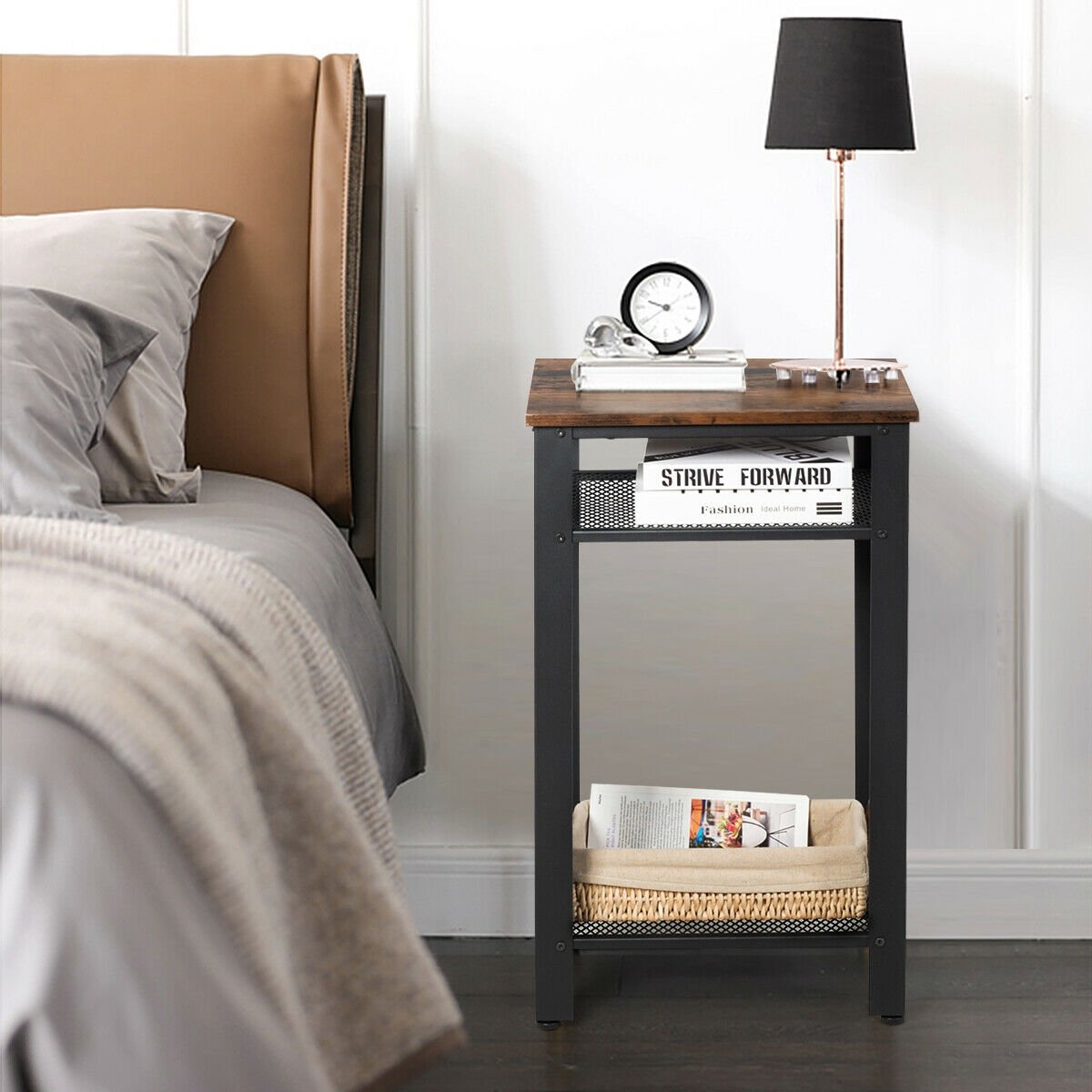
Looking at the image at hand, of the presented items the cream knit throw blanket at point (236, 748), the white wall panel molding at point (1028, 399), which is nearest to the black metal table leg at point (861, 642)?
the white wall panel molding at point (1028, 399)

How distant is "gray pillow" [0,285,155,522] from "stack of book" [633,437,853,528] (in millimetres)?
659

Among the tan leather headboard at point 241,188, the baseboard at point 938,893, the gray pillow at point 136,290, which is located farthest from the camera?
the baseboard at point 938,893

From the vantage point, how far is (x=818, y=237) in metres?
2.30

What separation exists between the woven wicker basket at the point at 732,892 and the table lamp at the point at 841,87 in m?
0.95

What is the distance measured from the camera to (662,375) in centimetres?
199

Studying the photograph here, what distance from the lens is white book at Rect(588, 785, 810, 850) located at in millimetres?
2119

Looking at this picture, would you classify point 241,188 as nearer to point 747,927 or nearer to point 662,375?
point 662,375

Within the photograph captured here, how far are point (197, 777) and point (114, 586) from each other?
26 cm

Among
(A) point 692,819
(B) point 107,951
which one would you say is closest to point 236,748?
(B) point 107,951

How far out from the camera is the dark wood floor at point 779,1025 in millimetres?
1934

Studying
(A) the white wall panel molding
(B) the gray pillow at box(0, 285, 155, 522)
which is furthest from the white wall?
(B) the gray pillow at box(0, 285, 155, 522)

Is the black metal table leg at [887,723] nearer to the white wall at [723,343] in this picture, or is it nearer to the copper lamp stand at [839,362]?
the copper lamp stand at [839,362]

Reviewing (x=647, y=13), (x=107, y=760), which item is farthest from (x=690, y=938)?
(x=647, y=13)

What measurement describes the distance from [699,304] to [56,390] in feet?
2.90
